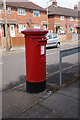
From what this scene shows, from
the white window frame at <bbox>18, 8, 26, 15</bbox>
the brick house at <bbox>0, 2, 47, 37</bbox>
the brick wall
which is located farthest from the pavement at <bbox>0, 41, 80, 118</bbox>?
the brick wall

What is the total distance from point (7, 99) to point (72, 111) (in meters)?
1.68

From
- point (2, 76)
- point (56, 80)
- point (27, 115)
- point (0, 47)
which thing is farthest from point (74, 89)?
point (0, 47)

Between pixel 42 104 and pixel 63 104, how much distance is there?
49cm

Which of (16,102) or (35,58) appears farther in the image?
(35,58)

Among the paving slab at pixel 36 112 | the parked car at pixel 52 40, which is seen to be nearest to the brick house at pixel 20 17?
the parked car at pixel 52 40

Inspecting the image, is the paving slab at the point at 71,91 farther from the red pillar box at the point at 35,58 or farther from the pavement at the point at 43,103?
the red pillar box at the point at 35,58

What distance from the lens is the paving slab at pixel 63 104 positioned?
3010mm

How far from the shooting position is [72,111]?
121 inches

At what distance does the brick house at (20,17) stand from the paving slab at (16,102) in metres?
20.2

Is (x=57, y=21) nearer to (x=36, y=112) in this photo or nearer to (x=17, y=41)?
(x=17, y=41)

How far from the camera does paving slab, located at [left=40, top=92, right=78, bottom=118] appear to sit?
9.87 ft

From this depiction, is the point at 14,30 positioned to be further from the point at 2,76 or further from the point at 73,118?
the point at 73,118

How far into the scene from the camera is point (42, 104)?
11.1ft

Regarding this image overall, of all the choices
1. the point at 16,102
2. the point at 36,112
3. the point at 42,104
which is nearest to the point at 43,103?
the point at 42,104
